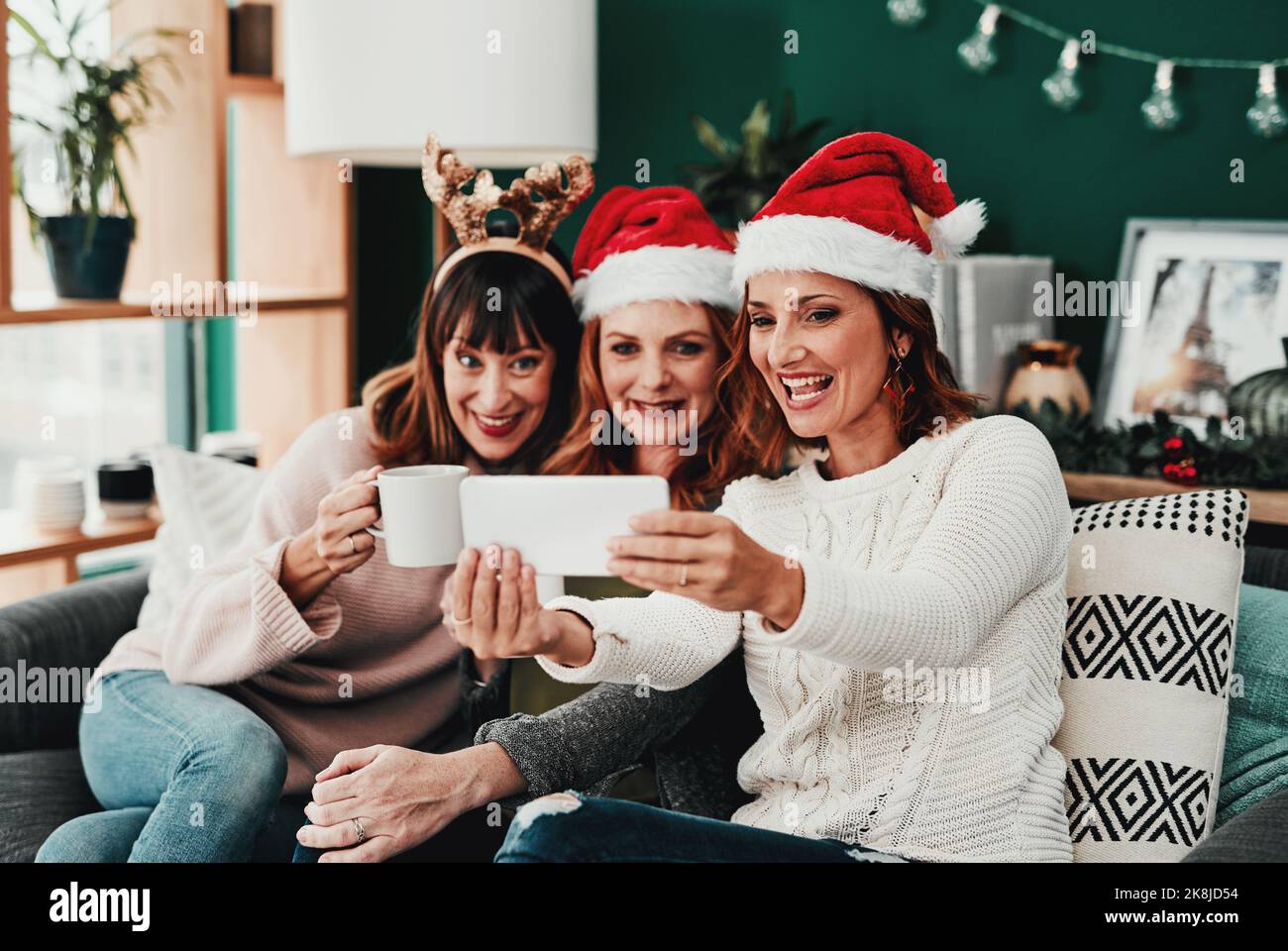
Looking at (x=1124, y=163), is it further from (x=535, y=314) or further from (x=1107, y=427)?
(x=535, y=314)

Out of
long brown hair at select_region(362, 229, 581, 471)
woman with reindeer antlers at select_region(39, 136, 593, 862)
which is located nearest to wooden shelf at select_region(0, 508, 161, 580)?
woman with reindeer antlers at select_region(39, 136, 593, 862)

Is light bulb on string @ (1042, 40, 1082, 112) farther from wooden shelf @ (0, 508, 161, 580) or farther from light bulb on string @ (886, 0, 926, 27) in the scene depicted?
wooden shelf @ (0, 508, 161, 580)

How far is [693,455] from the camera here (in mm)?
1831

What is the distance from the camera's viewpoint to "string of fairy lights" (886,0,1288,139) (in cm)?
220

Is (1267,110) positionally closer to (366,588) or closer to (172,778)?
(366,588)

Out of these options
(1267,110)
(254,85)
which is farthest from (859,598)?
(254,85)

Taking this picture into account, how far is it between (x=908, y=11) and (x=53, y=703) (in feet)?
6.39

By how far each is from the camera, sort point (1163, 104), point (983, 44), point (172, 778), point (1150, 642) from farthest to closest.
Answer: point (983, 44) < point (1163, 104) < point (172, 778) < point (1150, 642)

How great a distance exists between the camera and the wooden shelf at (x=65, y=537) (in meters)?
2.41

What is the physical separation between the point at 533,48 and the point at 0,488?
6.30ft

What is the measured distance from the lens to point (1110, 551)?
150cm

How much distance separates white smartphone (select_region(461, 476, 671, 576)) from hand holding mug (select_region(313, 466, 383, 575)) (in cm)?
27

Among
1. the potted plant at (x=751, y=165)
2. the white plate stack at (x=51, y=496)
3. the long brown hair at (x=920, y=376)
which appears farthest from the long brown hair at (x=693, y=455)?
the white plate stack at (x=51, y=496)
